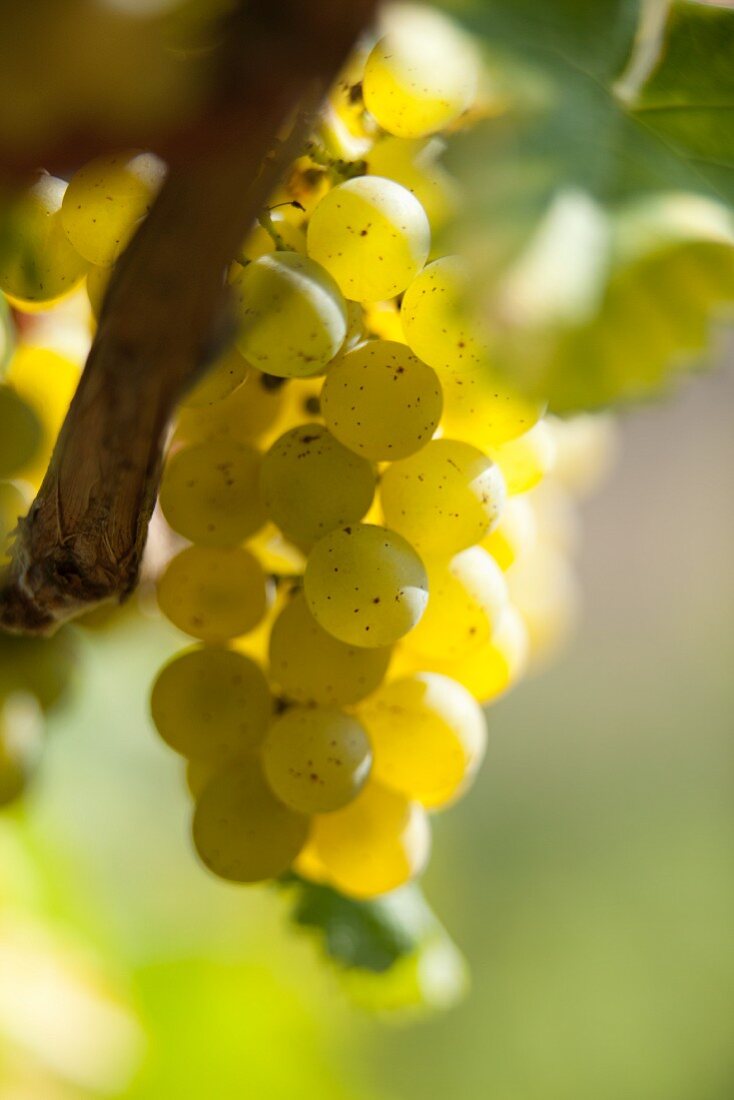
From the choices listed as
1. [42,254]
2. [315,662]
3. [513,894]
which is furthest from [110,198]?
[513,894]

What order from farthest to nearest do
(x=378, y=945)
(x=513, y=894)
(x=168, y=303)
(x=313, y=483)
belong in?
(x=513, y=894) → (x=378, y=945) → (x=313, y=483) → (x=168, y=303)

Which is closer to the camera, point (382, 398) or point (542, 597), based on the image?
point (382, 398)

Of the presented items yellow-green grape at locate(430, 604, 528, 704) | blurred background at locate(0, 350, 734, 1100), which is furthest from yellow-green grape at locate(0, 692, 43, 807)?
yellow-green grape at locate(430, 604, 528, 704)

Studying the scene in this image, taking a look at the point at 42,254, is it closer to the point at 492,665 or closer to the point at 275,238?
the point at 275,238

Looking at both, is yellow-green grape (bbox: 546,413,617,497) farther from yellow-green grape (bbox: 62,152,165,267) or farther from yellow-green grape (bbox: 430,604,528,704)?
yellow-green grape (bbox: 62,152,165,267)

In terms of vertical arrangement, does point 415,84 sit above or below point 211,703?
above

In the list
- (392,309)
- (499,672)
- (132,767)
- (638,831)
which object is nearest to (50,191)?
(392,309)

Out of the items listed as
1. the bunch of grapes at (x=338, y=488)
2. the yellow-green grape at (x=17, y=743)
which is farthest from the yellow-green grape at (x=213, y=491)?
the yellow-green grape at (x=17, y=743)
